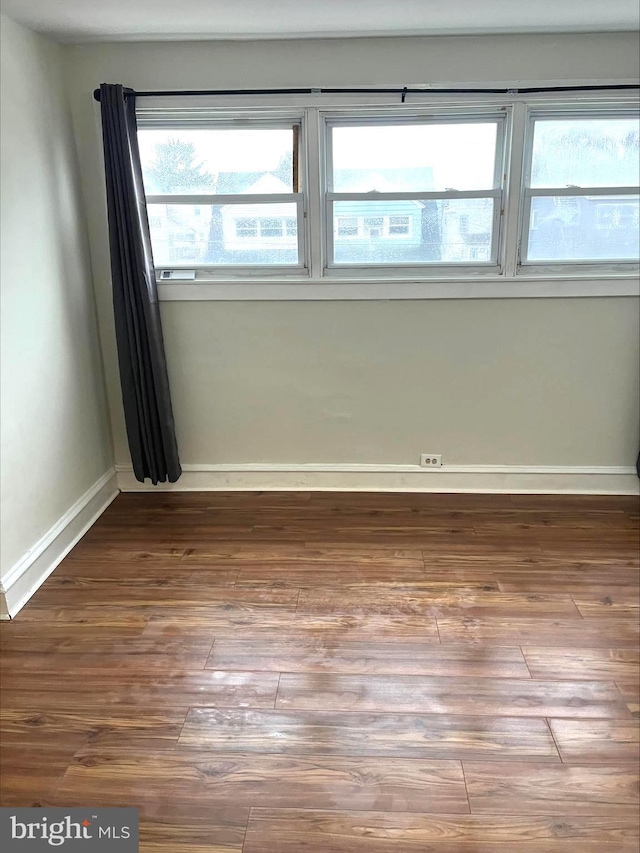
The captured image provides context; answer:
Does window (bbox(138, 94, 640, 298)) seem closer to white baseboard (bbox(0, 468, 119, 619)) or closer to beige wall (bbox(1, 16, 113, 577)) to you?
beige wall (bbox(1, 16, 113, 577))

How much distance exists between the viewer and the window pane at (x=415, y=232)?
3.15 m

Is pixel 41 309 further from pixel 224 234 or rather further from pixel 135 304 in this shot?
pixel 224 234

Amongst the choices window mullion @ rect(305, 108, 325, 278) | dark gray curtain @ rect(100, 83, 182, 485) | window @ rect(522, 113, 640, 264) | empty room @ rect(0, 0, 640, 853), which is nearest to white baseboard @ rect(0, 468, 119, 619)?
empty room @ rect(0, 0, 640, 853)

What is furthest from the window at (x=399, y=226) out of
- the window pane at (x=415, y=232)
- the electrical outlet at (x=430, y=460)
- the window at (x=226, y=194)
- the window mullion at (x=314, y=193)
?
the electrical outlet at (x=430, y=460)

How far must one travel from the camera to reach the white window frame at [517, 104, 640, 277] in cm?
300

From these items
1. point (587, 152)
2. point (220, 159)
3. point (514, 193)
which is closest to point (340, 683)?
point (514, 193)

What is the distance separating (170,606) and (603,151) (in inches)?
118

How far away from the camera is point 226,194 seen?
10.4ft

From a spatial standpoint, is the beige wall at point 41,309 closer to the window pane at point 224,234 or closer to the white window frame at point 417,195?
the window pane at point 224,234

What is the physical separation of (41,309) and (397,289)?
1748mm

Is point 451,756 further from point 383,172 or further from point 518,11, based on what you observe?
point 518,11

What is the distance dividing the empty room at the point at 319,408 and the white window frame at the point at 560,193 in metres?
0.02

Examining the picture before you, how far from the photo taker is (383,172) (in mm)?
3123

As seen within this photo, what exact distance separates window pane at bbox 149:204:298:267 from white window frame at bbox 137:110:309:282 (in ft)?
0.08
